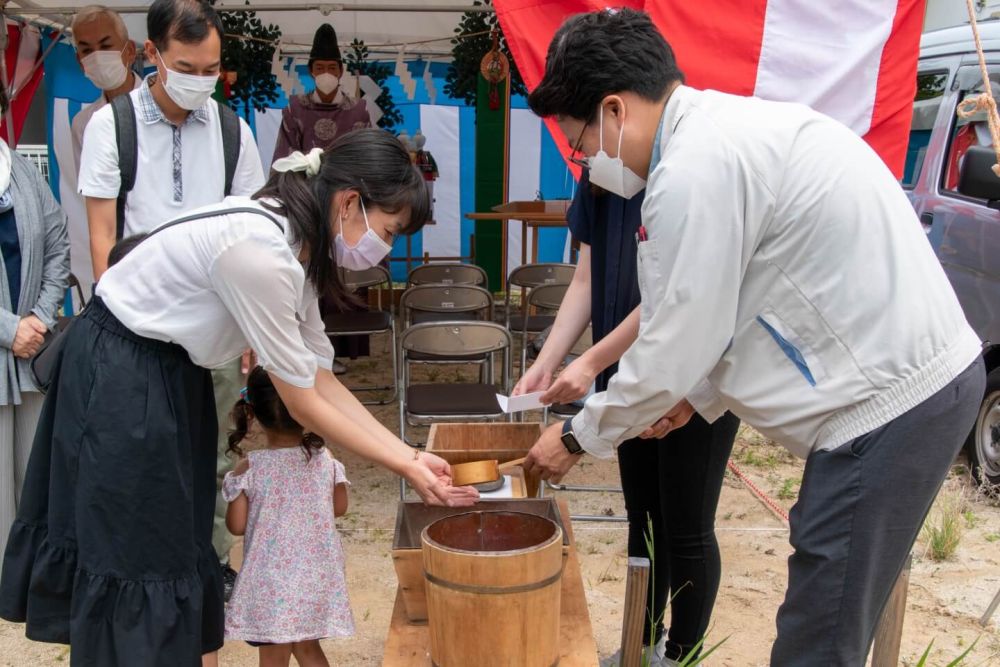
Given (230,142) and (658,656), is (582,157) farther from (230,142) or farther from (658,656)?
(230,142)

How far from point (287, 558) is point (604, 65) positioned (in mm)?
1384

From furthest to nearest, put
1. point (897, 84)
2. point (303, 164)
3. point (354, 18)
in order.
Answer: point (354, 18)
point (897, 84)
point (303, 164)

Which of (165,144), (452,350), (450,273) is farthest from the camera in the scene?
(450,273)

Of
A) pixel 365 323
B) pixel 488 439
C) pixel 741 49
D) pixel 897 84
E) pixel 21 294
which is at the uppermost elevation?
pixel 741 49

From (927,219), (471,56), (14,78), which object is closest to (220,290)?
(927,219)

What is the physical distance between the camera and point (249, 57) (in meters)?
6.74

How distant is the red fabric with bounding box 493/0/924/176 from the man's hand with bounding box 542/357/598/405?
2.87 feet

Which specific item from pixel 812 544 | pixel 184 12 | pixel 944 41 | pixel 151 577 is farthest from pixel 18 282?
pixel 944 41

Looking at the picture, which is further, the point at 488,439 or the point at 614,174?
the point at 488,439

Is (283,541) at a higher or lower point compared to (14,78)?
lower

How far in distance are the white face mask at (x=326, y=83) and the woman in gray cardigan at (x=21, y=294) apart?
3038 mm

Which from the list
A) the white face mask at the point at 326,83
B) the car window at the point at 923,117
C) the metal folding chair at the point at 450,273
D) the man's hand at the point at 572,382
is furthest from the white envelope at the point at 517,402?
the white face mask at the point at 326,83

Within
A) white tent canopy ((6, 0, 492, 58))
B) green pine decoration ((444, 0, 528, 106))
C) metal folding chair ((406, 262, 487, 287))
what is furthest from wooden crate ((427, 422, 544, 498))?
green pine decoration ((444, 0, 528, 106))

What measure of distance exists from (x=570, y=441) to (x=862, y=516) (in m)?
0.58
